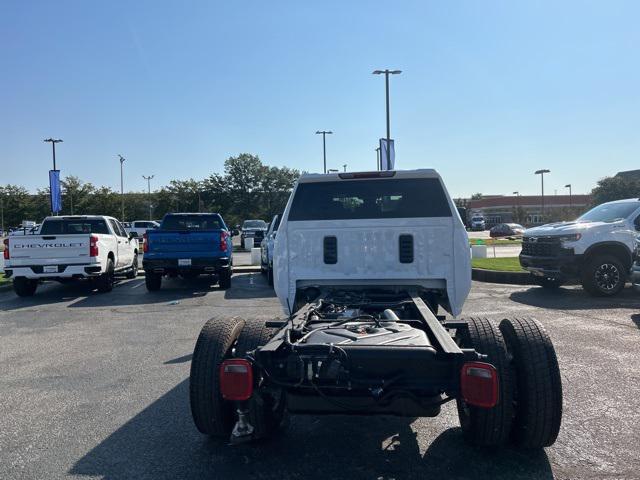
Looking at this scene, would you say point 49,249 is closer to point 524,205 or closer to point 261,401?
point 261,401

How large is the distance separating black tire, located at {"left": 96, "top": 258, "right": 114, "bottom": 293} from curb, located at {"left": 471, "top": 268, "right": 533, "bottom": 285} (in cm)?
910

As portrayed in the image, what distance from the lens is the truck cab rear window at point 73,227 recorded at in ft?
45.4

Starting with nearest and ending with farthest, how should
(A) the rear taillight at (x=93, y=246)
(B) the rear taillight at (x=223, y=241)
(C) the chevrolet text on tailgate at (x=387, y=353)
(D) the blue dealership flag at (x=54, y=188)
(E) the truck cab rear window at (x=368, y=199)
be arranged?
(C) the chevrolet text on tailgate at (x=387, y=353)
(E) the truck cab rear window at (x=368, y=199)
(A) the rear taillight at (x=93, y=246)
(B) the rear taillight at (x=223, y=241)
(D) the blue dealership flag at (x=54, y=188)

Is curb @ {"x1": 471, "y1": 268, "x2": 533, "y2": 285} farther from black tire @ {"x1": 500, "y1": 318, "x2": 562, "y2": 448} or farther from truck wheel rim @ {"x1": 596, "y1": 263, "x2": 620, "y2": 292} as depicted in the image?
black tire @ {"x1": 500, "y1": 318, "x2": 562, "y2": 448}

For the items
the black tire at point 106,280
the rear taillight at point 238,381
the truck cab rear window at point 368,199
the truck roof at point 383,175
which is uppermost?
the truck roof at point 383,175

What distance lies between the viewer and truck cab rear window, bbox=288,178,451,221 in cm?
562

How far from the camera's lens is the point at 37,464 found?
362 centimetres

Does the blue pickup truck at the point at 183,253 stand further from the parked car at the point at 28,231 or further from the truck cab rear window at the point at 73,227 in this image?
the parked car at the point at 28,231

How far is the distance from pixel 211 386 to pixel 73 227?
1206 cm

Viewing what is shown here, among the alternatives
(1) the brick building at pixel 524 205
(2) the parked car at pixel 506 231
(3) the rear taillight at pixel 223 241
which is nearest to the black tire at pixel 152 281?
(3) the rear taillight at pixel 223 241

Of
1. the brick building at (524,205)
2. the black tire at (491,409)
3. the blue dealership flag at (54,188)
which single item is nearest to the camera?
the black tire at (491,409)

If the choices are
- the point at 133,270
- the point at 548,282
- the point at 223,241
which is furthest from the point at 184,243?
the point at 548,282

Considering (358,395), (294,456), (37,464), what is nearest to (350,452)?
(294,456)

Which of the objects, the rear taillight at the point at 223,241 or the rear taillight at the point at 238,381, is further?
the rear taillight at the point at 223,241
